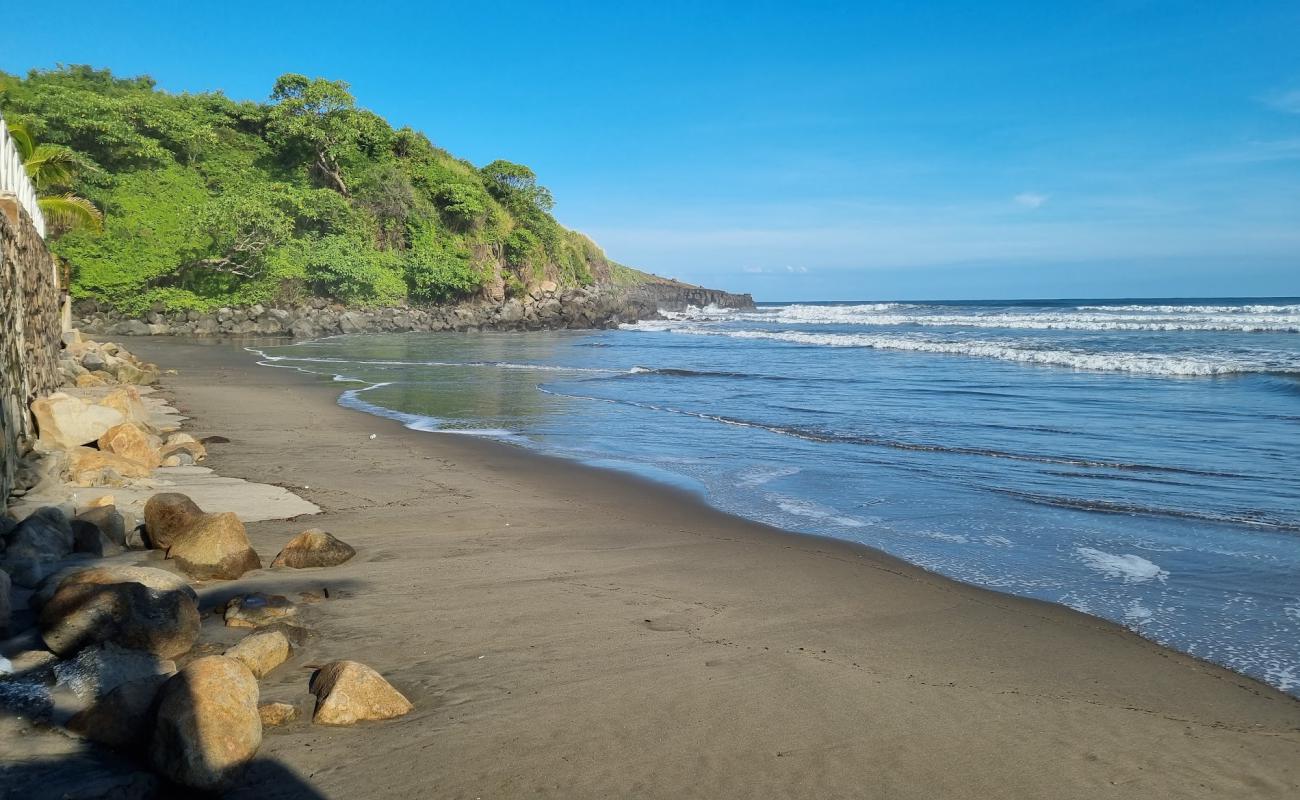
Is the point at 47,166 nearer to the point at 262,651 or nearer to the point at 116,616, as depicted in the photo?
the point at 116,616

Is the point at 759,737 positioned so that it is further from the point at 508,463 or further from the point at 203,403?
the point at 203,403

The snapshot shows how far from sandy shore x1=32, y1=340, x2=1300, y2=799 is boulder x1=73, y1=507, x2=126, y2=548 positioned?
79 centimetres

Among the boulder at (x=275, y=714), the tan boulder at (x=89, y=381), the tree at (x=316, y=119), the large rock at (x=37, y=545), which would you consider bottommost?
the boulder at (x=275, y=714)

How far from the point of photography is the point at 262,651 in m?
3.46

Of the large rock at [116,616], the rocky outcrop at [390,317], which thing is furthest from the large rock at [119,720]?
the rocky outcrop at [390,317]

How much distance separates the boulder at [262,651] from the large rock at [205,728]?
555 mm

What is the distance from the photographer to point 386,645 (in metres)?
3.90

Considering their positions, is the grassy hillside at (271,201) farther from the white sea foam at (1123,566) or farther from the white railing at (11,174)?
the white sea foam at (1123,566)

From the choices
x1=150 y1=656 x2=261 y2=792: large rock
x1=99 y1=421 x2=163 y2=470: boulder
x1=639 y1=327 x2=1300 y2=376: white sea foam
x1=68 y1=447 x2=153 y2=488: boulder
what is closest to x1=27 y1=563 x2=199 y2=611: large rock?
x1=150 y1=656 x2=261 y2=792: large rock

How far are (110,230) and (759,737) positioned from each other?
37158mm

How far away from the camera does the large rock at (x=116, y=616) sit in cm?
328

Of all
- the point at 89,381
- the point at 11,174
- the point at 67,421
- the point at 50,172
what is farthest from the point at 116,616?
the point at 50,172

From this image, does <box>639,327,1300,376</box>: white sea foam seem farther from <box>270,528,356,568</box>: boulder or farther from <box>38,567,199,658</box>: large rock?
<box>38,567,199,658</box>: large rock

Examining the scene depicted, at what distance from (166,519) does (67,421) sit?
3287 mm
